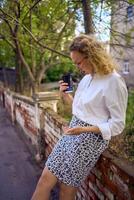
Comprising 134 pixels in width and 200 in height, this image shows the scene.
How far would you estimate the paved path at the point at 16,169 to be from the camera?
4797 millimetres

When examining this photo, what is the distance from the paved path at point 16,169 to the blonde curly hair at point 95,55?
2691 mm

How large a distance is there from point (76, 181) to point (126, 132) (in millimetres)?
1466

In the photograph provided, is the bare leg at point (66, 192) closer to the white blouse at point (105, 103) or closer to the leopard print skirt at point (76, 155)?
the leopard print skirt at point (76, 155)

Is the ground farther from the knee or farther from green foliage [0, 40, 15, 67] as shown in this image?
green foliage [0, 40, 15, 67]

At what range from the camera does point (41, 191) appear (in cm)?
282

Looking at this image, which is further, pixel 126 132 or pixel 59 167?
pixel 126 132

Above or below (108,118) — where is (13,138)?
below

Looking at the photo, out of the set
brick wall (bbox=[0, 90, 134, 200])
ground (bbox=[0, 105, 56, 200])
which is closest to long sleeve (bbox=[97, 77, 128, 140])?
brick wall (bbox=[0, 90, 134, 200])

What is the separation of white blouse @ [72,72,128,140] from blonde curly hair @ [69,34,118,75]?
57 millimetres

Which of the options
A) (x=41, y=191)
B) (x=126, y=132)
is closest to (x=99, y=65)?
(x=41, y=191)

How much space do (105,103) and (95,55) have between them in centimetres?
39

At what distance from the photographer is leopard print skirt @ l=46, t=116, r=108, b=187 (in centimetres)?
269

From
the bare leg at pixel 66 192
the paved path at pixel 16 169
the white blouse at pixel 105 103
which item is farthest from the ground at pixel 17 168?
the white blouse at pixel 105 103

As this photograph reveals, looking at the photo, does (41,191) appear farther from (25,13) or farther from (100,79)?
(25,13)
